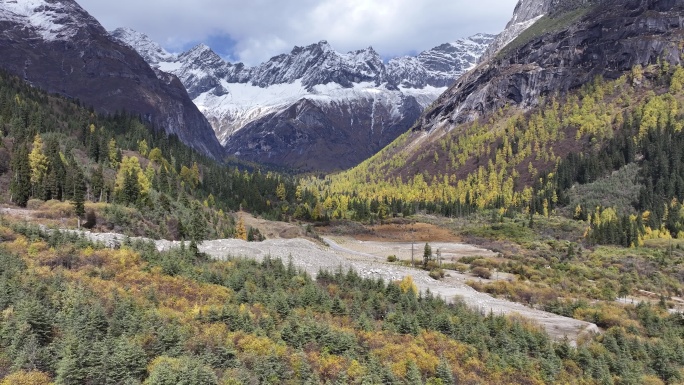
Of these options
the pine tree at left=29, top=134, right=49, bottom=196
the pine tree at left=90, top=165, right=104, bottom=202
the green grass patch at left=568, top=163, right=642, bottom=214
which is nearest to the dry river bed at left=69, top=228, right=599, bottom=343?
the pine tree at left=29, top=134, right=49, bottom=196

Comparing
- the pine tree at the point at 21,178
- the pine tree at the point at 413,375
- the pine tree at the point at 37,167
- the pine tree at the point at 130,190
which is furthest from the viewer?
the pine tree at the point at 130,190

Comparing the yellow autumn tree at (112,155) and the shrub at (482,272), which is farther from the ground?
the yellow autumn tree at (112,155)

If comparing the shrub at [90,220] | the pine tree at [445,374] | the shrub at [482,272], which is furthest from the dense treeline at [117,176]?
the pine tree at [445,374]

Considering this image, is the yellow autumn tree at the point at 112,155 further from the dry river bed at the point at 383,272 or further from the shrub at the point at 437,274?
the shrub at the point at 437,274

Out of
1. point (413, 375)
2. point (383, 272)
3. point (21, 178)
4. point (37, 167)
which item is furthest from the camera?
point (37, 167)

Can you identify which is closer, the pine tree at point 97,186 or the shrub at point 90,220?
the shrub at point 90,220

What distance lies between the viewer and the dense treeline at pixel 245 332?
2420 cm

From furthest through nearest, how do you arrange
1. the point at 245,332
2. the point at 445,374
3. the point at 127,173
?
the point at 127,173
the point at 245,332
the point at 445,374

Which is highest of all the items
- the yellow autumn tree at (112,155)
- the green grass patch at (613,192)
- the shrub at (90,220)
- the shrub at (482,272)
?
the yellow autumn tree at (112,155)

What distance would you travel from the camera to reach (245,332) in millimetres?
32281

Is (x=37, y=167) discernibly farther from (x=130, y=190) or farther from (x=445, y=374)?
(x=445, y=374)

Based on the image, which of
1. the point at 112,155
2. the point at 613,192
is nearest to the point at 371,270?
the point at 112,155

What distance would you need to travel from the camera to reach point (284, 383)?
26.4 m

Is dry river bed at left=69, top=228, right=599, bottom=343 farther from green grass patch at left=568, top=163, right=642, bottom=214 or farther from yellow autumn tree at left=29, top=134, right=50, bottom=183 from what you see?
green grass patch at left=568, top=163, right=642, bottom=214
